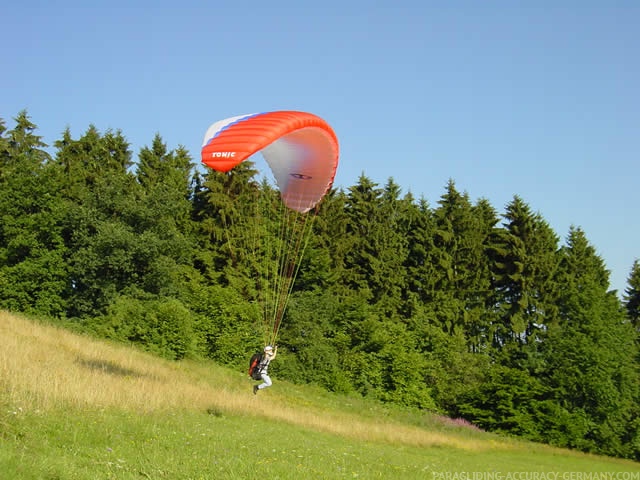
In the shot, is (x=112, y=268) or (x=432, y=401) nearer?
(x=112, y=268)

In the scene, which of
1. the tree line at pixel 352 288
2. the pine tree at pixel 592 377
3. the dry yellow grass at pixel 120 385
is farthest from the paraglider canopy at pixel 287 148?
the pine tree at pixel 592 377

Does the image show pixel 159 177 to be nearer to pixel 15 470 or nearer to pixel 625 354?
pixel 625 354

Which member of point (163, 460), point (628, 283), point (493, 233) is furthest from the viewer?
point (628, 283)

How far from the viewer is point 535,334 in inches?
1548

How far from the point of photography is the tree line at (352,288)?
3081cm

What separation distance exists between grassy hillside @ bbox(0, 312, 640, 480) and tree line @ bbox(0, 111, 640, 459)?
8536mm

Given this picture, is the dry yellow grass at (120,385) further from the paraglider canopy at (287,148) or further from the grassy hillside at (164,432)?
the paraglider canopy at (287,148)

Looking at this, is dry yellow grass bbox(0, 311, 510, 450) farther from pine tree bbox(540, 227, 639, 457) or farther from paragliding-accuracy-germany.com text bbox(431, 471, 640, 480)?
pine tree bbox(540, 227, 639, 457)

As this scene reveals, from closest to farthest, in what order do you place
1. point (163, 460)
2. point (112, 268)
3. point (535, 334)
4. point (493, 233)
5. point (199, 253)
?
point (163, 460)
point (112, 268)
point (199, 253)
point (535, 334)
point (493, 233)

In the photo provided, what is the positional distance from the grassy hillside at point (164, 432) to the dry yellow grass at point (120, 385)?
48 millimetres

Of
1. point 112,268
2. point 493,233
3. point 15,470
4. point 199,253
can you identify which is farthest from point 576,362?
point 15,470

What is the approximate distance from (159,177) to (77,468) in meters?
34.6

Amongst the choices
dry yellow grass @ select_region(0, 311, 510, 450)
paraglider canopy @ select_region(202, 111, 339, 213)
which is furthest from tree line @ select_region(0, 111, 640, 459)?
paraglider canopy @ select_region(202, 111, 339, 213)

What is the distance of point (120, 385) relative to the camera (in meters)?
13.1
